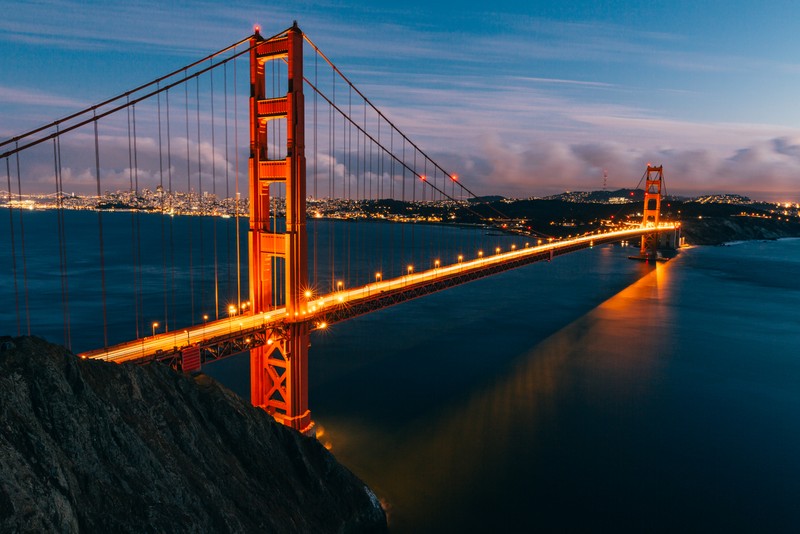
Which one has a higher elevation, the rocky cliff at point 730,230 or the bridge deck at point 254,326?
the rocky cliff at point 730,230

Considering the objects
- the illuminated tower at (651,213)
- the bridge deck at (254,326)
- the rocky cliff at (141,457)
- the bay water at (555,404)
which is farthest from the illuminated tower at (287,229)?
the illuminated tower at (651,213)

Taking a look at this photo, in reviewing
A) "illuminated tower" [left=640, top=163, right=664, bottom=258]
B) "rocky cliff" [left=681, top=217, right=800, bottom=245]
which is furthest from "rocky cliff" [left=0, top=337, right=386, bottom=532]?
"rocky cliff" [left=681, top=217, right=800, bottom=245]

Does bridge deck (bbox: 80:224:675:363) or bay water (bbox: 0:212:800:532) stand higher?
bridge deck (bbox: 80:224:675:363)

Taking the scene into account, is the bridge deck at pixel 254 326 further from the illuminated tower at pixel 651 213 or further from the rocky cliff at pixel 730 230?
the rocky cliff at pixel 730 230

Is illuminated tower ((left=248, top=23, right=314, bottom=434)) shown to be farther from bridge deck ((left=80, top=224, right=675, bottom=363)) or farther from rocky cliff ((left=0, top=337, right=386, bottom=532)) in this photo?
rocky cliff ((left=0, top=337, right=386, bottom=532))

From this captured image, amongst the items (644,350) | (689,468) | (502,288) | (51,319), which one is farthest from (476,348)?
(51,319)

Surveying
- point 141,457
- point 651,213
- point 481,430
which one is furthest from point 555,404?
point 651,213
